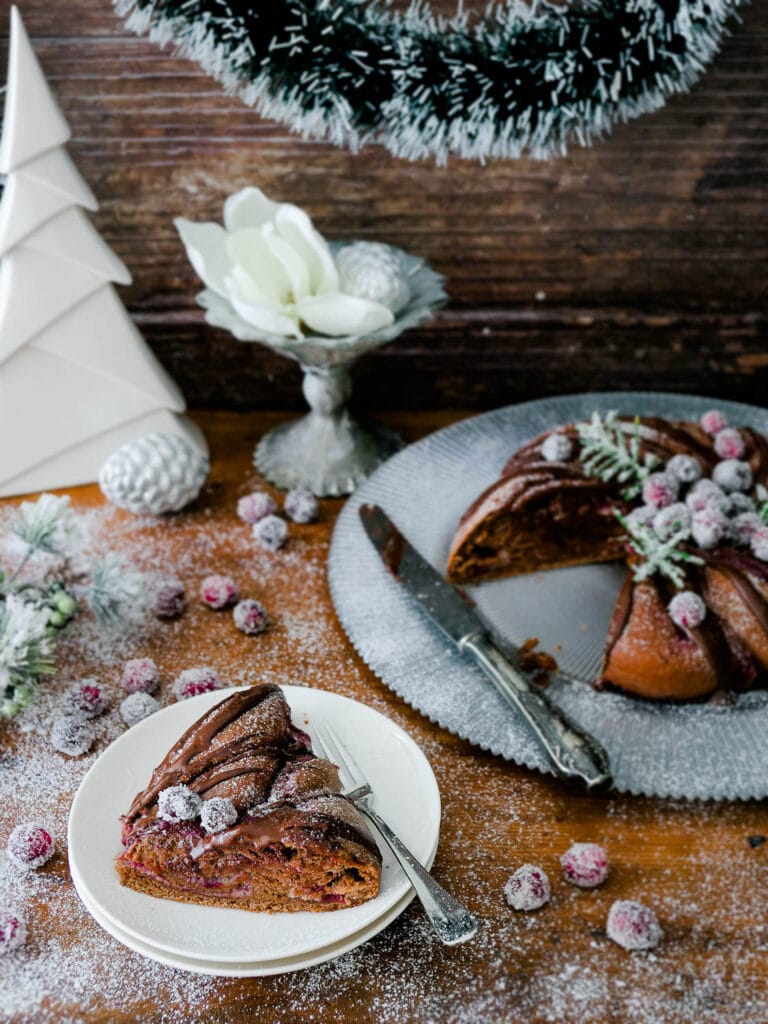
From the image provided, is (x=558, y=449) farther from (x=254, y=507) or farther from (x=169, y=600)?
(x=169, y=600)

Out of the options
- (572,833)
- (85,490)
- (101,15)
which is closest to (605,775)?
(572,833)

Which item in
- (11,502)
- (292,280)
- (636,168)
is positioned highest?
(636,168)

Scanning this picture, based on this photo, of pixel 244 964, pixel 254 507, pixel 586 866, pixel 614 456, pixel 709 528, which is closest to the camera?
pixel 244 964

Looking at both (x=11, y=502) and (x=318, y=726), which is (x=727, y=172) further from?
(x=11, y=502)

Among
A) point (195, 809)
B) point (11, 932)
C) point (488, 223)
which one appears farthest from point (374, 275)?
point (11, 932)

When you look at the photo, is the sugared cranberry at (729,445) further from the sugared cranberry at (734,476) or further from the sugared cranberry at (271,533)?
the sugared cranberry at (271,533)

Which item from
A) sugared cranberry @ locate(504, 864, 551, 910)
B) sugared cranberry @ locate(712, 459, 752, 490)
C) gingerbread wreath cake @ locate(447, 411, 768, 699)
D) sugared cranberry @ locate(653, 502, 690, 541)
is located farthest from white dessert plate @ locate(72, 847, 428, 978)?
sugared cranberry @ locate(712, 459, 752, 490)
